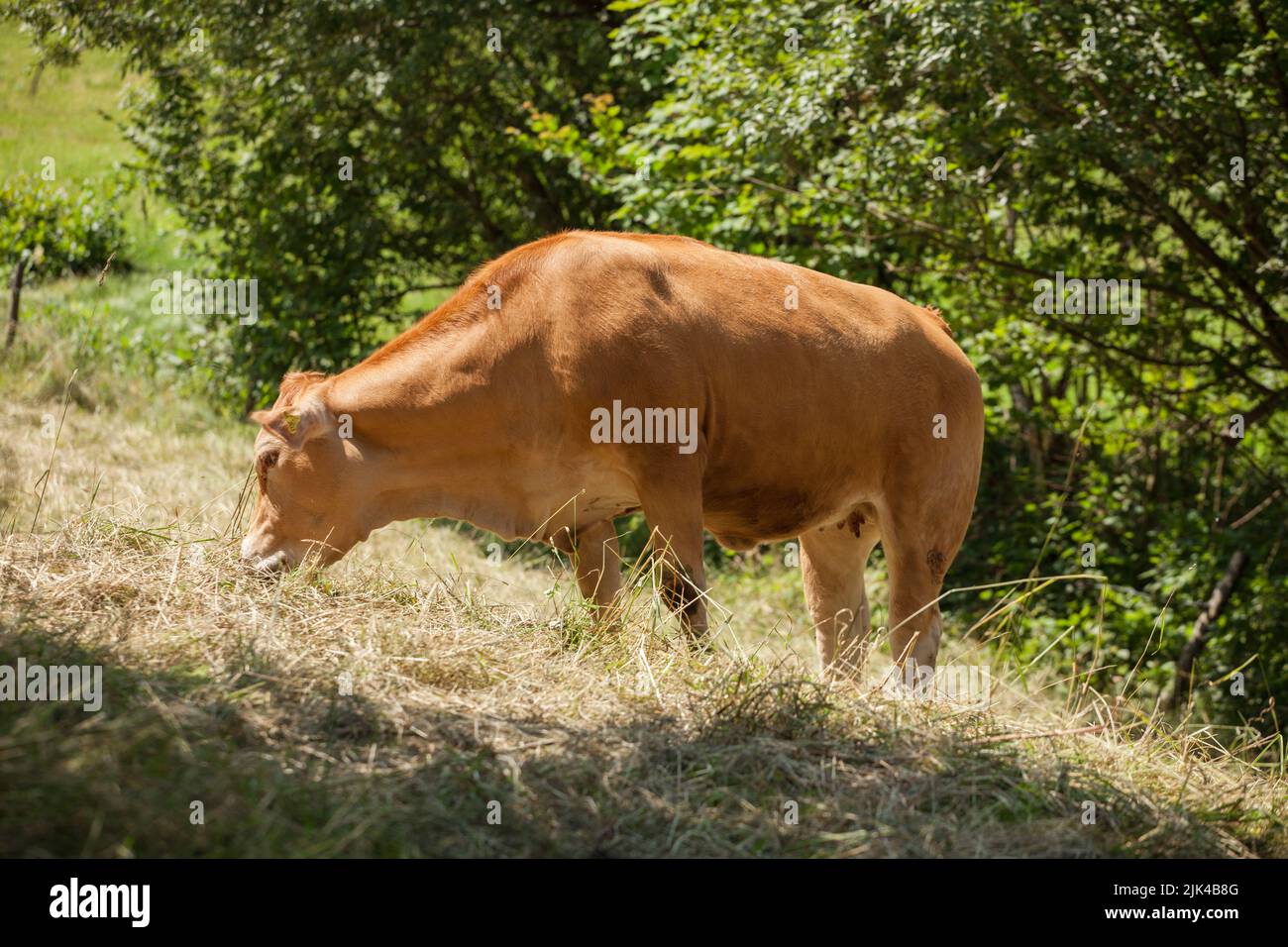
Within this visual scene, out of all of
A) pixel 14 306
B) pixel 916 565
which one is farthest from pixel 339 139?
pixel 916 565

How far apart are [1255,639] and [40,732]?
31.8 ft

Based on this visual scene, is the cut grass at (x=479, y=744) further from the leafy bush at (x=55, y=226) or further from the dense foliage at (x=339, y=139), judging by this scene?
the leafy bush at (x=55, y=226)

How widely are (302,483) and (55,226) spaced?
11278mm

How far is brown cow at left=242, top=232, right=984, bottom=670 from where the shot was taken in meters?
5.61

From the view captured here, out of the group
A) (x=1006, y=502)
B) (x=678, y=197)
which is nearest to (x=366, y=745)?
(x=678, y=197)

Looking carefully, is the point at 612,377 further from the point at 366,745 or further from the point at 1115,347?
the point at 1115,347

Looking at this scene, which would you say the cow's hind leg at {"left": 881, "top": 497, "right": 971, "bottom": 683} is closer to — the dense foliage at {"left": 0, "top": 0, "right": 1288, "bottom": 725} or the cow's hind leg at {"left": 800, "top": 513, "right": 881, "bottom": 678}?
the cow's hind leg at {"left": 800, "top": 513, "right": 881, "bottom": 678}

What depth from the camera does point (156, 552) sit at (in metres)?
5.51

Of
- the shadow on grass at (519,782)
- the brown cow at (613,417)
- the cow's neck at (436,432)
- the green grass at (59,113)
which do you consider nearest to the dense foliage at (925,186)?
the green grass at (59,113)

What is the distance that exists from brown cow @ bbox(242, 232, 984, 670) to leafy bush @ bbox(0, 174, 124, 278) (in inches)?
410

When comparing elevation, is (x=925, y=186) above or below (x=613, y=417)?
above

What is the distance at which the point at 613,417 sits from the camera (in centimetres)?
556

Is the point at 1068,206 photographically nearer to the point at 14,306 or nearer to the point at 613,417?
the point at 613,417
